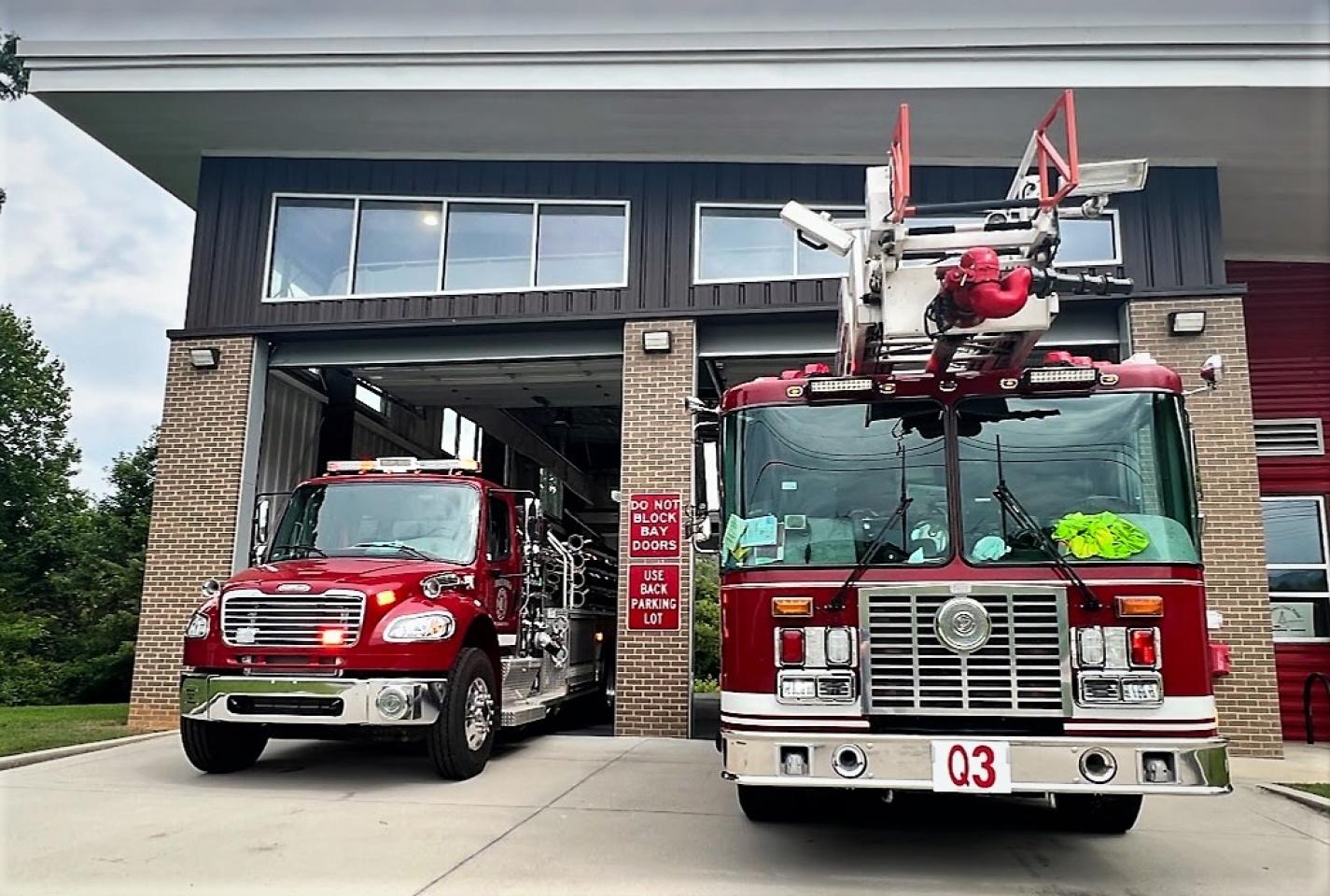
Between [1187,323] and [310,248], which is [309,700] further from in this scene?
[1187,323]

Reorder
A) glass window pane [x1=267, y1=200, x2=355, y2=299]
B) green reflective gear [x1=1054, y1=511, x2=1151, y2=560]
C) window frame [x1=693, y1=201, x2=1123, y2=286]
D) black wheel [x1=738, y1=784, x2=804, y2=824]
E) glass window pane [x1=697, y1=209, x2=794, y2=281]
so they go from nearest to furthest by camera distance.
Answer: green reflective gear [x1=1054, y1=511, x2=1151, y2=560], black wheel [x1=738, y1=784, x2=804, y2=824], window frame [x1=693, y1=201, x2=1123, y2=286], glass window pane [x1=697, y1=209, x2=794, y2=281], glass window pane [x1=267, y1=200, x2=355, y2=299]

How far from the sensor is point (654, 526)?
10.1m

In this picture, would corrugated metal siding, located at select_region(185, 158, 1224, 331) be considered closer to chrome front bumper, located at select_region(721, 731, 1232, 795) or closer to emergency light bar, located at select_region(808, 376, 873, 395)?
emergency light bar, located at select_region(808, 376, 873, 395)

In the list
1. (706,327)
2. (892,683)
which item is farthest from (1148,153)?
(892,683)

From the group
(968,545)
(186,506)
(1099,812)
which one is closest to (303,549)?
(186,506)

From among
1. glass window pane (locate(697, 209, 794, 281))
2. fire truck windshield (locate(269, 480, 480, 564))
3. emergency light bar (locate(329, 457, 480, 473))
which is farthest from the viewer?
glass window pane (locate(697, 209, 794, 281))

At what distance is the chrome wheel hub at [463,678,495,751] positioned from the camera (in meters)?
7.29

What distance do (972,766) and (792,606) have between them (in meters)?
1.08

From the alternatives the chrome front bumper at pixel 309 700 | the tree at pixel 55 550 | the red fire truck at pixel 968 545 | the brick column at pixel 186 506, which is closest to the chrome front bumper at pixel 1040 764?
the red fire truck at pixel 968 545

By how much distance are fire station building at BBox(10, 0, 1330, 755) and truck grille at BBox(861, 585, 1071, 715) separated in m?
5.42

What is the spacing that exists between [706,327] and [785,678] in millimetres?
6557

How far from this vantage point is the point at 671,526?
32.9 feet

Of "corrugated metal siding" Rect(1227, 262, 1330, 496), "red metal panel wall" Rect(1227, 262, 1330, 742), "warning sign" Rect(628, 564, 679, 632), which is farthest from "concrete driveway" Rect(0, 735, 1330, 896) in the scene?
"corrugated metal siding" Rect(1227, 262, 1330, 496)

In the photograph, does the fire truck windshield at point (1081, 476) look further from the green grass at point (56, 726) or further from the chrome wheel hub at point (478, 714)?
the green grass at point (56, 726)
